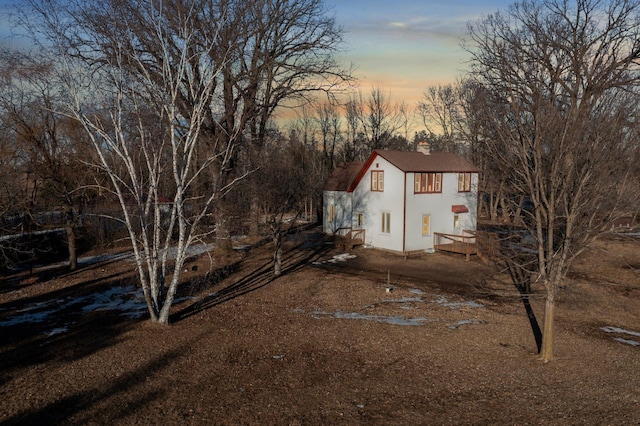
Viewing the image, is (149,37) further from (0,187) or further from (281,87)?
(281,87)

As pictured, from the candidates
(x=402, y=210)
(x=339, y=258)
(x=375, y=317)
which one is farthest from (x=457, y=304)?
(x=402, y=210)

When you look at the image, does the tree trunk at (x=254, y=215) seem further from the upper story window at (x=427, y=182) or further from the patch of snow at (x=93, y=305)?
the upper story window at (x=427, y=182)

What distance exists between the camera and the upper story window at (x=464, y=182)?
93.2 ft

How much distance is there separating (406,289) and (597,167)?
9.30 m

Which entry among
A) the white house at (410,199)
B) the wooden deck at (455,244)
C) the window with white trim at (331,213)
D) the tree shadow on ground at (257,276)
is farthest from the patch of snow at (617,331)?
the window with white trim at (331,213)

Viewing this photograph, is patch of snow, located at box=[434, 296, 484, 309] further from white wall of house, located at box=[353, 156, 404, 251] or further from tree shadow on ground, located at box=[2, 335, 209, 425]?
tree shadow on ground, located at box=[2, 335, 209, 425]

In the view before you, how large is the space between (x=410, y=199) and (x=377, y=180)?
2.67 metres

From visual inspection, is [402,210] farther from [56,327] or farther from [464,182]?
[56,327]

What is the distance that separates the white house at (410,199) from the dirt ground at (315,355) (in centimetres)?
626

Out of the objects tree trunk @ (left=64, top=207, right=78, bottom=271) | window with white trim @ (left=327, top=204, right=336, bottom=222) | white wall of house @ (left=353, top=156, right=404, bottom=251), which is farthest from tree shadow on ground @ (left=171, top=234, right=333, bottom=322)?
tree trunk @ (left=64, top=207, right=78, bottom=271)

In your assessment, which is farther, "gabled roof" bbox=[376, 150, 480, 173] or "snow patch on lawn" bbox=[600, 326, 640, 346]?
"gabled roof" bbox=[376, 150, 480, 173]

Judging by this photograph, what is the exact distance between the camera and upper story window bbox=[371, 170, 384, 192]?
27406 mm

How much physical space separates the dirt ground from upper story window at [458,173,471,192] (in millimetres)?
9418

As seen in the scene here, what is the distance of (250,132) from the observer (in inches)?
983
